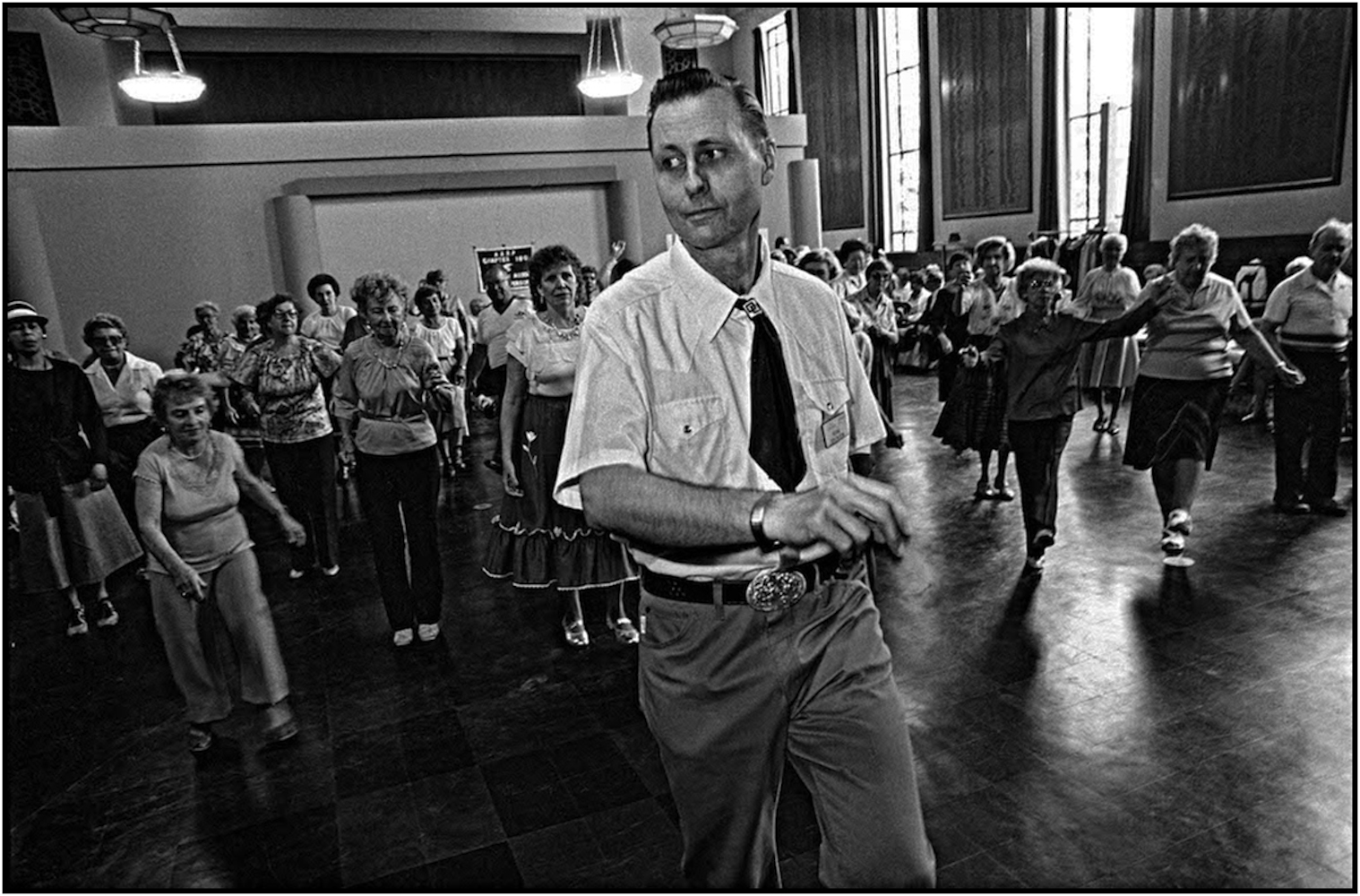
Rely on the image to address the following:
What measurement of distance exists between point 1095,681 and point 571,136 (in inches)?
461

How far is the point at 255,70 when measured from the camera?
631 inches

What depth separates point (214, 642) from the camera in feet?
10.9

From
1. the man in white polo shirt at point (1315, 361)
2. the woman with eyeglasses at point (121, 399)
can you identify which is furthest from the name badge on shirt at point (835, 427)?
the woman with eyeglasses at point (121, 399)

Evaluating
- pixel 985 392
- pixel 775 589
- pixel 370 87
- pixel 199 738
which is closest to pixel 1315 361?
pixel 985 392

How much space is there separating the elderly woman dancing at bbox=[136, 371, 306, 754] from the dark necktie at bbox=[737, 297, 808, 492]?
93.3 inches

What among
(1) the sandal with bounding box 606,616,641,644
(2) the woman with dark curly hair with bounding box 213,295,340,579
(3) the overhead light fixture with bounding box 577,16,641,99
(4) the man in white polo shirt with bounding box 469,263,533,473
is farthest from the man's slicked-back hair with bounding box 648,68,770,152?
(3) the overhead light fixture with bounding box 577,16,641,99

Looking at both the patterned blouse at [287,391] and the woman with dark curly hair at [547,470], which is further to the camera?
the patterned blouse at [287,391]

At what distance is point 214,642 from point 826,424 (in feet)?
8.75

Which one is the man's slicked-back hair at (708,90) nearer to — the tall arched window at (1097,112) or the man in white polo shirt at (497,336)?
the man in white polo shirt at (497,336)

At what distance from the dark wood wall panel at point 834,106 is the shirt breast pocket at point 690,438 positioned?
654 inches

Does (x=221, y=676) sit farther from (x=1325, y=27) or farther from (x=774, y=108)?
(x=774, y=108)

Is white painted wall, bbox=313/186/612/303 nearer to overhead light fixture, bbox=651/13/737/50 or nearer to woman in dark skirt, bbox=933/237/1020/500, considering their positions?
overhead light fixture, bbox=651/13/737/50

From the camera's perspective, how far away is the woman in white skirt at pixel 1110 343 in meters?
6.85

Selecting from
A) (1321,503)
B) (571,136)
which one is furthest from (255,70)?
(1321,503)
